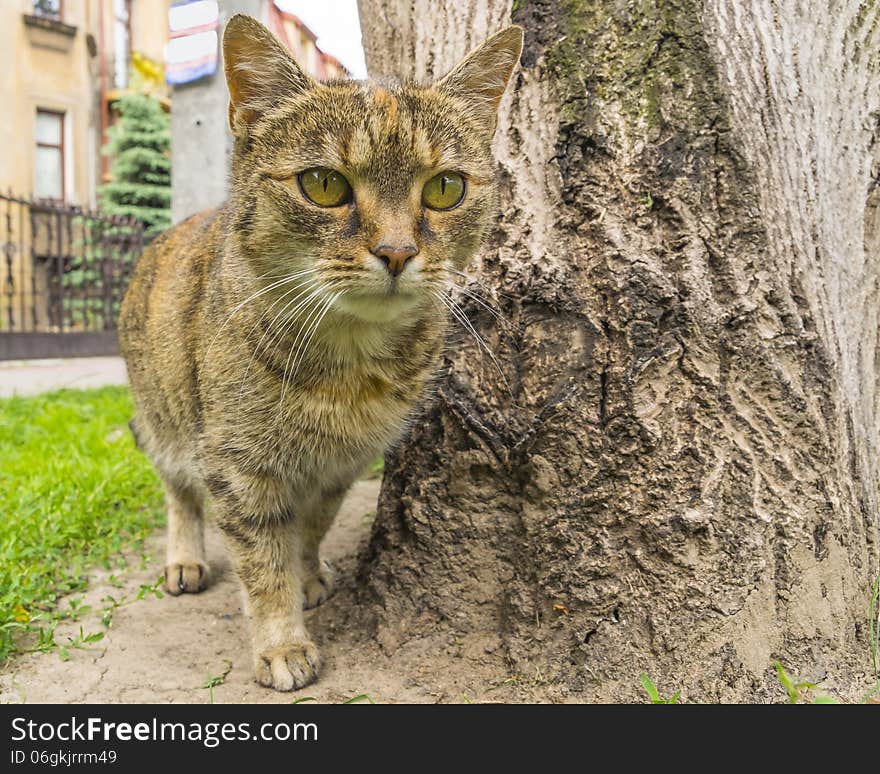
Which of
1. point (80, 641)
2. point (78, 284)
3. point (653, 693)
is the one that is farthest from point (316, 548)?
point (78, 284)

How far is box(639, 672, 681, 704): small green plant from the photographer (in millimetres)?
1962

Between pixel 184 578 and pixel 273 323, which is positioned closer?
pixel 273 323

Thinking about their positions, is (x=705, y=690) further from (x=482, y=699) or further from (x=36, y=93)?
(x=36, y=93)

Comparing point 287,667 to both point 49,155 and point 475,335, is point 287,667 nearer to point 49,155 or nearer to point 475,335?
point 475,335

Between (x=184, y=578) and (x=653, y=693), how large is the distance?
1.88 metres

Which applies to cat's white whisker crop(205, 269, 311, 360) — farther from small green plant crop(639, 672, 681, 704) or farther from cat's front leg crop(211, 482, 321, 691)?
small green plant crop(639, 672, 681, 704)

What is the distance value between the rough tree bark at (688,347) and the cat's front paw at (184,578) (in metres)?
1.38

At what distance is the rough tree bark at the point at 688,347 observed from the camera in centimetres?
205

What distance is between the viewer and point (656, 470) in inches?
81.9

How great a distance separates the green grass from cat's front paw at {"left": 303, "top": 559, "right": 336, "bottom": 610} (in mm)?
818

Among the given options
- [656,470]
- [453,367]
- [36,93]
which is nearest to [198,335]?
[453,367]

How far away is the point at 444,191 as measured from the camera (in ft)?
6.97

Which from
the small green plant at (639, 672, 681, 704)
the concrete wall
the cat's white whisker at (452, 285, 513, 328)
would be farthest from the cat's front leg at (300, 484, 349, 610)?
the concrete wall

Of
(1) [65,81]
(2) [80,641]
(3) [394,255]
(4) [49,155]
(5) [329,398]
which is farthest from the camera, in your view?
(4) [49,155]
